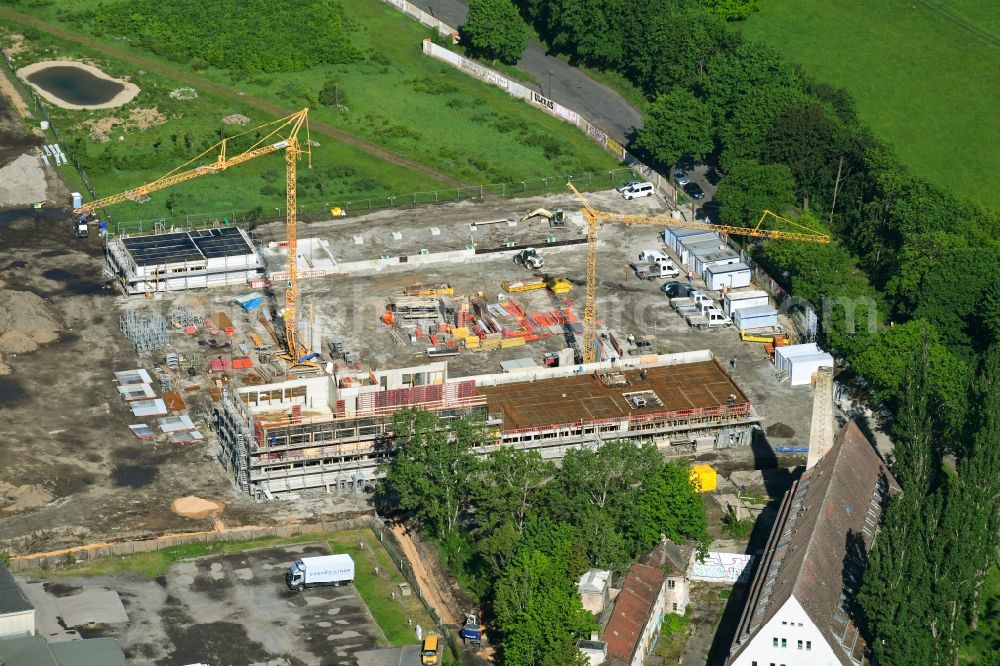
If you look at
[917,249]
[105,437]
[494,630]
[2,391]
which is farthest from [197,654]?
[917,249]

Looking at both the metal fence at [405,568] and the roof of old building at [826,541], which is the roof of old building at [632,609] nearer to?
the roof of old building at [826,541]

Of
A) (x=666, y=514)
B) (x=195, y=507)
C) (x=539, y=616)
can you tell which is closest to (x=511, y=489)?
(x=666, y=514)

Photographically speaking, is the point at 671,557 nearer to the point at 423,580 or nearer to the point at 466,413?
the point at 423,580

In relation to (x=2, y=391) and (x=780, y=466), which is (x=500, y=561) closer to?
(x=780, y=466)

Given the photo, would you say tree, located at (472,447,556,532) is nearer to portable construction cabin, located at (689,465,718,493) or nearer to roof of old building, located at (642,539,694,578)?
roof of old building, located at (642,539,694,578)

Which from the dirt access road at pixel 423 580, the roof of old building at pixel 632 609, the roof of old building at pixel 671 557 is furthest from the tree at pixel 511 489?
the roof of old building at pixel 632 609

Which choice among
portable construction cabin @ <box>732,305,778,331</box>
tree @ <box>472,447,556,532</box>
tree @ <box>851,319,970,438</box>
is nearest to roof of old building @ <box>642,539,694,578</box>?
tree @ <box>472,447,556,532</box>
